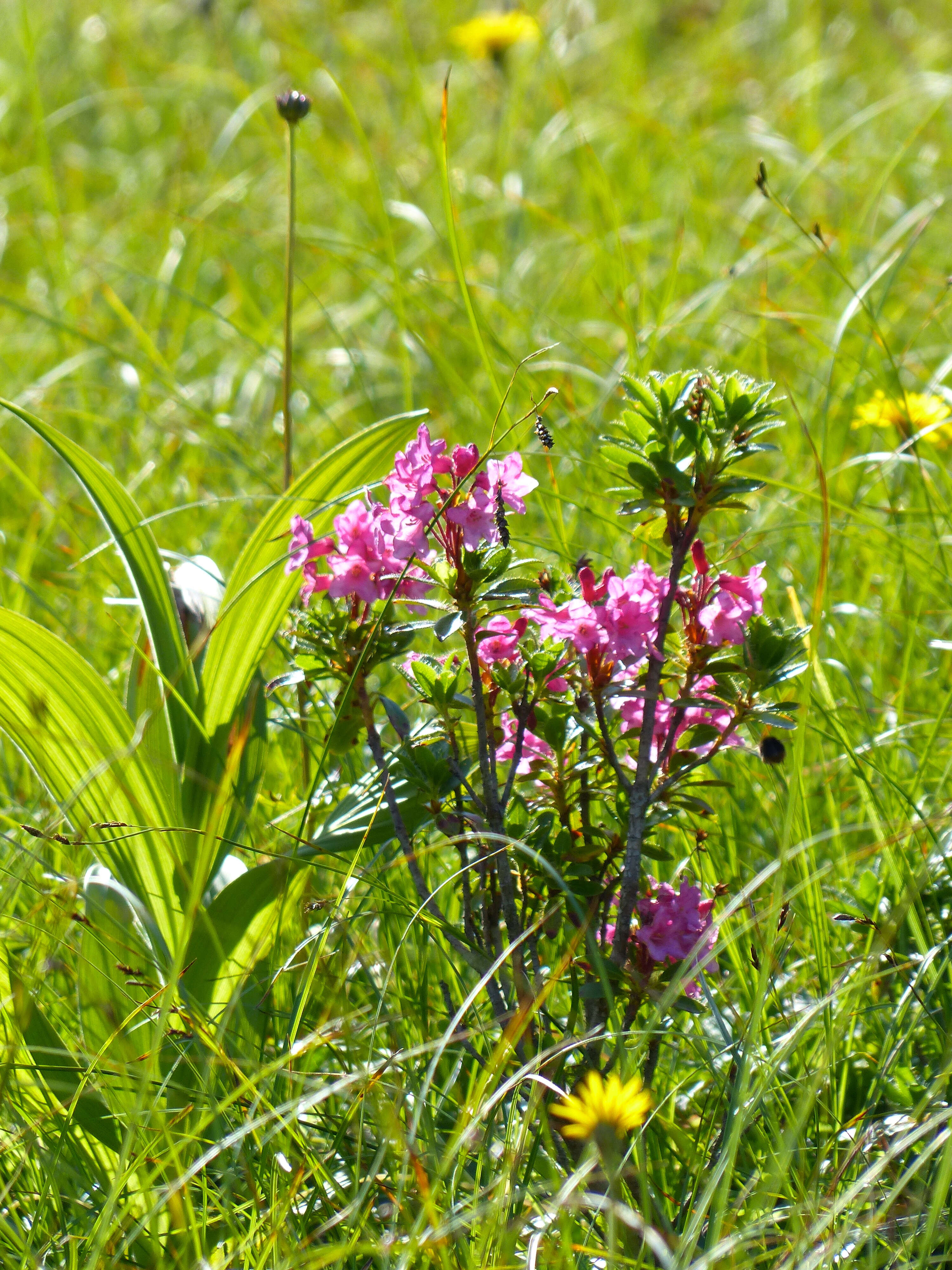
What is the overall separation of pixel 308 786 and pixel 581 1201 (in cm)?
70

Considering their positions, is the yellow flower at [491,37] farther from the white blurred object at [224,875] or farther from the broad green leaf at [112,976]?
the broad green leaf at [112,976]

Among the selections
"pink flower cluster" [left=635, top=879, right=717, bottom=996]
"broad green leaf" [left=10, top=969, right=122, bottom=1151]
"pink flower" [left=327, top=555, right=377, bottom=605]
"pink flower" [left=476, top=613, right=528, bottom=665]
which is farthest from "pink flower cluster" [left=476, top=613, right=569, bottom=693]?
"broad green leaf" [left=10, top=969, right=122, bottom=1151]

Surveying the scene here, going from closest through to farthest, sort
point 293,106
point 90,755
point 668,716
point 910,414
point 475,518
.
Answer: point 475,518 < point 668,716 < point 90,755 < point 293,106 < point 910,414

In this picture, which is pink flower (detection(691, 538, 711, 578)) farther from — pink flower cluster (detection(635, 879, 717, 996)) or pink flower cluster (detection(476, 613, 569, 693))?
pink flower cluster (detection(635, 879, 717, 996))

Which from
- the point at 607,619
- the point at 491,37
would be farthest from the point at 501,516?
the point at 491,37

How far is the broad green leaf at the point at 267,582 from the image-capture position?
1185mm

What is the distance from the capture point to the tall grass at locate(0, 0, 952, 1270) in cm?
88

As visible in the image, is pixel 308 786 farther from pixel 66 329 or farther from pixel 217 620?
pixel 66 329

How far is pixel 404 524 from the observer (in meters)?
0.90

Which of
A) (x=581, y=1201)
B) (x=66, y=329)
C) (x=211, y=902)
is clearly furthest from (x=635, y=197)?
(x=581, y=1201)

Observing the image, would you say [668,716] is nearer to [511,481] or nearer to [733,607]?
[733,607]

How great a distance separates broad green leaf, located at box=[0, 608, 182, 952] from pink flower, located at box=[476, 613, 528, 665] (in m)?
0.35

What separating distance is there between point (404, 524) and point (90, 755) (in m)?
0.45

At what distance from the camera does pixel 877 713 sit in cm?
157
